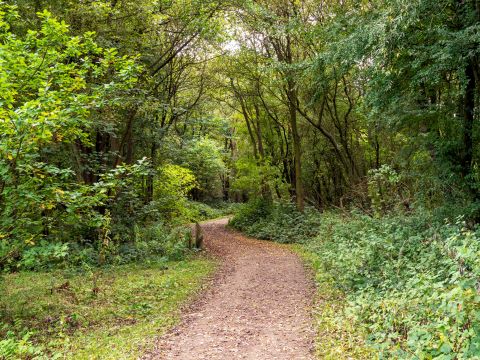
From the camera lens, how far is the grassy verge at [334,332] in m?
5.52

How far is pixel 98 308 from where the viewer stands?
8508mm

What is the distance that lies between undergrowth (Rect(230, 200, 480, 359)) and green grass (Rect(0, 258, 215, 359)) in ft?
11.2

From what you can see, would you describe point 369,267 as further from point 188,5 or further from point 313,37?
point 188,5

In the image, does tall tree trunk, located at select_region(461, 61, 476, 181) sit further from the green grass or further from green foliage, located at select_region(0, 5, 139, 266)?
green foliage, located at select_region(0, 5, 139, 266)

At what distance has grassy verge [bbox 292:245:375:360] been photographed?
5523 mm

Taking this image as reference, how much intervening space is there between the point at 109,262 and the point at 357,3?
11738 millimetres

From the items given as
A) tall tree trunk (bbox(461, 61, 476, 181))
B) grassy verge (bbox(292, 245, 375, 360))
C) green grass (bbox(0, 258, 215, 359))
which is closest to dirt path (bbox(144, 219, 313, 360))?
grassy verge (bbox(292, 245, 375, 360))

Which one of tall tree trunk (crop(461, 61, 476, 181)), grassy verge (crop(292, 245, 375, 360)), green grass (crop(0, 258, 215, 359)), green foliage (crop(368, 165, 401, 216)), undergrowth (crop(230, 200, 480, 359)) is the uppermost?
tall tree trunk (crop(461, 61, 476, 181))

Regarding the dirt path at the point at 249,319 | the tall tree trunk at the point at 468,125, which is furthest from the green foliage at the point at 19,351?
the tall tree trunk at the point at 468,125

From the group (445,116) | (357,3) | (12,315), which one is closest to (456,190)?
(445,116)

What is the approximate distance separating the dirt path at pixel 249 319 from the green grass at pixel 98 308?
49 centimetres

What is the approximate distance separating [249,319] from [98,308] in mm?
3477

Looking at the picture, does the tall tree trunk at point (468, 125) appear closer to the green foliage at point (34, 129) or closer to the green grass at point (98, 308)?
the green grass at point (98, 308)

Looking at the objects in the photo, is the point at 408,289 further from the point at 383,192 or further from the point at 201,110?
the point at 201,110
